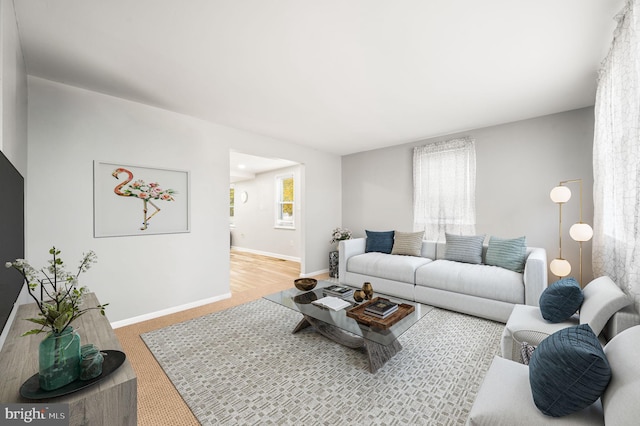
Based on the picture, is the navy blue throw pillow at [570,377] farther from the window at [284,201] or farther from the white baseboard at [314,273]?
the window at [284,201]

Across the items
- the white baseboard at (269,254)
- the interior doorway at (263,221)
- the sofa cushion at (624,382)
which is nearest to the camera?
the sofa cushion at (624,382)

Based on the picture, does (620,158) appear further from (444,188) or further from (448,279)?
(444,188)

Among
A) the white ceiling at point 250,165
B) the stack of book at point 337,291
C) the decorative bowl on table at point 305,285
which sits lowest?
the stack of book at point 337,291

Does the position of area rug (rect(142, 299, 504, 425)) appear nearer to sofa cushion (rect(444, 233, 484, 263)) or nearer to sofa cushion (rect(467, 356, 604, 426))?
sofa cushion (rect(467, 356, 604, 426))

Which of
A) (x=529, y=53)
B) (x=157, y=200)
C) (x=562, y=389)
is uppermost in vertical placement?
(x=529, y=53)

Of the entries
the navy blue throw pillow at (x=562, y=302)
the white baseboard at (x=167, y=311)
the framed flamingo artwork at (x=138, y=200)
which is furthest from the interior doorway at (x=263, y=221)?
the navy blue throw pillow at (x=562, y=302)

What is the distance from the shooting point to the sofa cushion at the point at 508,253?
330cm

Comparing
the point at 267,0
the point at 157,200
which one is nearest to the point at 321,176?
the point at 157,200

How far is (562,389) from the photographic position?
3.48 feet

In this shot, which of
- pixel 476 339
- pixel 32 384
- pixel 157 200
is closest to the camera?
pixel 32 384

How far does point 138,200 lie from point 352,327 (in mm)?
2782

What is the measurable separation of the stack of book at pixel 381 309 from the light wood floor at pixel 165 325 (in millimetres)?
1426

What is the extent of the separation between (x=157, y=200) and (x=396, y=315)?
9.79ft

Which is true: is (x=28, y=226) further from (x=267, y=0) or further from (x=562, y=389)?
(x=562, y=389)
